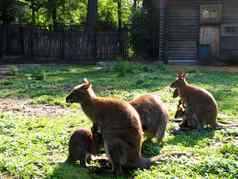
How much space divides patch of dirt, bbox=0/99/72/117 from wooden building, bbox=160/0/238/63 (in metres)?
15.8

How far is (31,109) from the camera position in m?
11.0

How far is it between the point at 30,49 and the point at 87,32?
146 inches

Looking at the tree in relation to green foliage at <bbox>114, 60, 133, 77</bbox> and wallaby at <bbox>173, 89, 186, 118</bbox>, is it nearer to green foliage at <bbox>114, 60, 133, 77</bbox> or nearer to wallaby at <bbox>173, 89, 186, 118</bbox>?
green foliage at <bbox>114, 60, 133, 77</bbox>

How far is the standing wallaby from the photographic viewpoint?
8.45 meters

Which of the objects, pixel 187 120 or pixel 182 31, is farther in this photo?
pixel 182 31

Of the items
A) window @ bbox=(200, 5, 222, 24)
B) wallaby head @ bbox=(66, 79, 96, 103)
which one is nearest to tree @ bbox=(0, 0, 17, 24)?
window @ bbox=(200, 5, 222, 24)

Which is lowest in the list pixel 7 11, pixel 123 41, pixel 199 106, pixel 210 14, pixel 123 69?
pixel 123 69

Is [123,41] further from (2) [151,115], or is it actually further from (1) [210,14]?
(2) [151,115]

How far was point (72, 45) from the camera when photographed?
95.0ft

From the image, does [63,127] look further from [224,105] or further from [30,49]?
[30,49]

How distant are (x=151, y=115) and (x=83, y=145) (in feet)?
4.29

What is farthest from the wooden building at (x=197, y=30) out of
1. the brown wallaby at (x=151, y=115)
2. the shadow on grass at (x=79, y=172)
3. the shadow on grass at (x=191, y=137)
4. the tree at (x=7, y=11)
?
the shadow on grass at (x=79, y=172)

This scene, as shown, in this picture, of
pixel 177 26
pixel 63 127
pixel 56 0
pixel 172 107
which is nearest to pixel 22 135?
pixel 63 127

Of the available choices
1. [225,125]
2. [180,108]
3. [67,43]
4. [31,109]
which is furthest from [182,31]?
[225,125]
